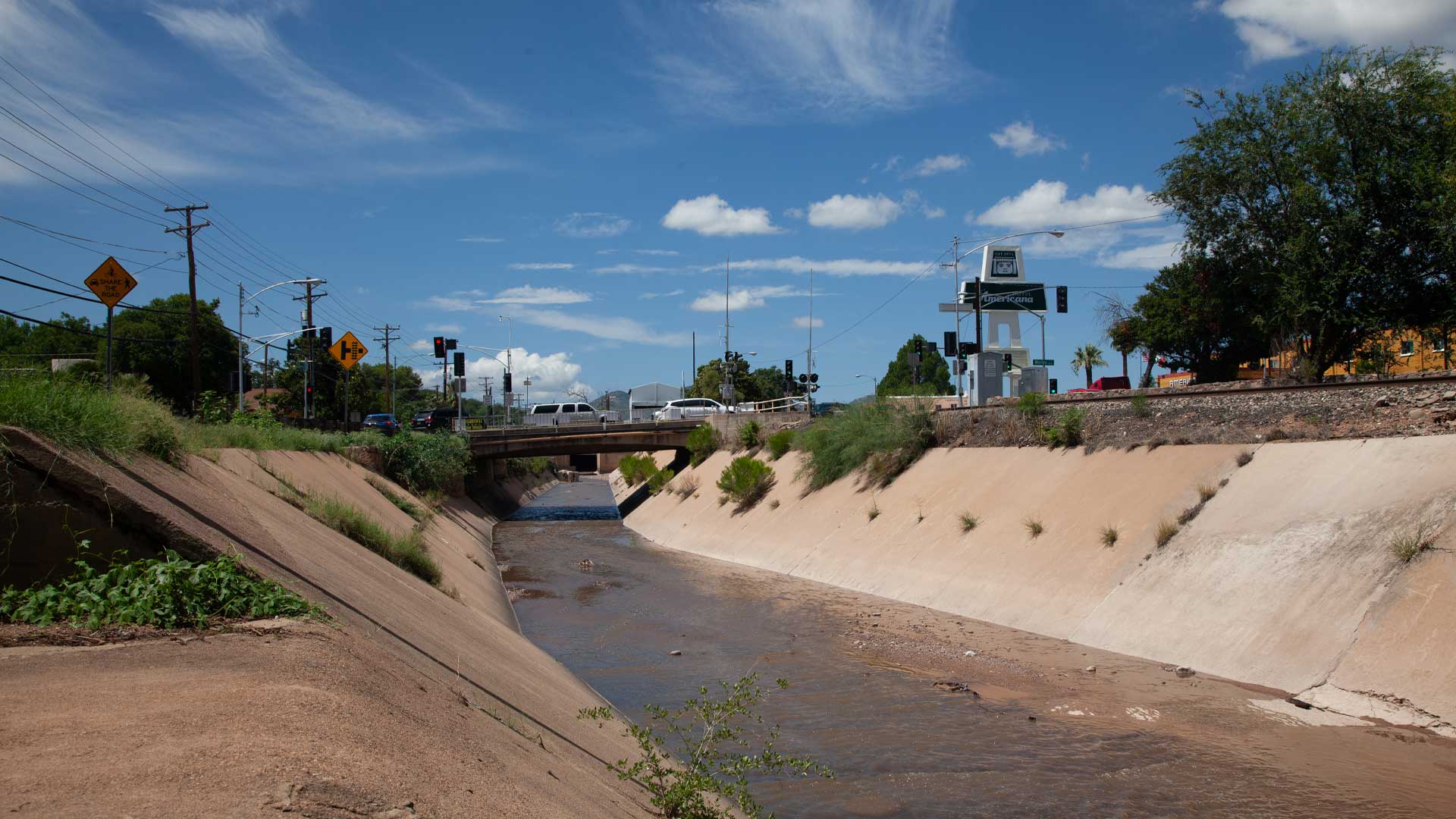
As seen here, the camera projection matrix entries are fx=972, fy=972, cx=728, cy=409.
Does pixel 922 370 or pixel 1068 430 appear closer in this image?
pixel 1068 430

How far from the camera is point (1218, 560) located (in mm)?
16625

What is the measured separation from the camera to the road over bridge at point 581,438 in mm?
57938

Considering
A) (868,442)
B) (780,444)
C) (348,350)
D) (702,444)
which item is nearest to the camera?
(868,442)

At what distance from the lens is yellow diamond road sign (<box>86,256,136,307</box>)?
20.2 metres

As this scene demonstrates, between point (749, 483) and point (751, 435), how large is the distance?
32.4 feet

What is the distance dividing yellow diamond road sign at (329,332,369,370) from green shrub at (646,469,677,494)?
22946 mm

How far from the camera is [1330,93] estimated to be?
108 feet

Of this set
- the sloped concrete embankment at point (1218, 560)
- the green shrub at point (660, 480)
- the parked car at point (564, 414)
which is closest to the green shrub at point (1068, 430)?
the sloped concrete embankment at point (1218, 560)

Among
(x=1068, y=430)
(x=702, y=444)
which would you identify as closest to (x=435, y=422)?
(x=702, y=444)

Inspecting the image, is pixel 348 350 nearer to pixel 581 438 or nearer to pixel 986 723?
pixel 581 438

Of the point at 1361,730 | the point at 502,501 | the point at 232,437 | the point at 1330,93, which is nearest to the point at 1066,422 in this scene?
the point at 1361,730

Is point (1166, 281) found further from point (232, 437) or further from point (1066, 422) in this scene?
point (232, 437)

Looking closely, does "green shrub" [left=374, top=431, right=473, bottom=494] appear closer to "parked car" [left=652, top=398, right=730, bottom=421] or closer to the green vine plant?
"parked car" [left=652, top=398, right=730, bottom=421]

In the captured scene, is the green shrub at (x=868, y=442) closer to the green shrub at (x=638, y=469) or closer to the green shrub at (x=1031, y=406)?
the green shrub at (x=1031, y=406)
